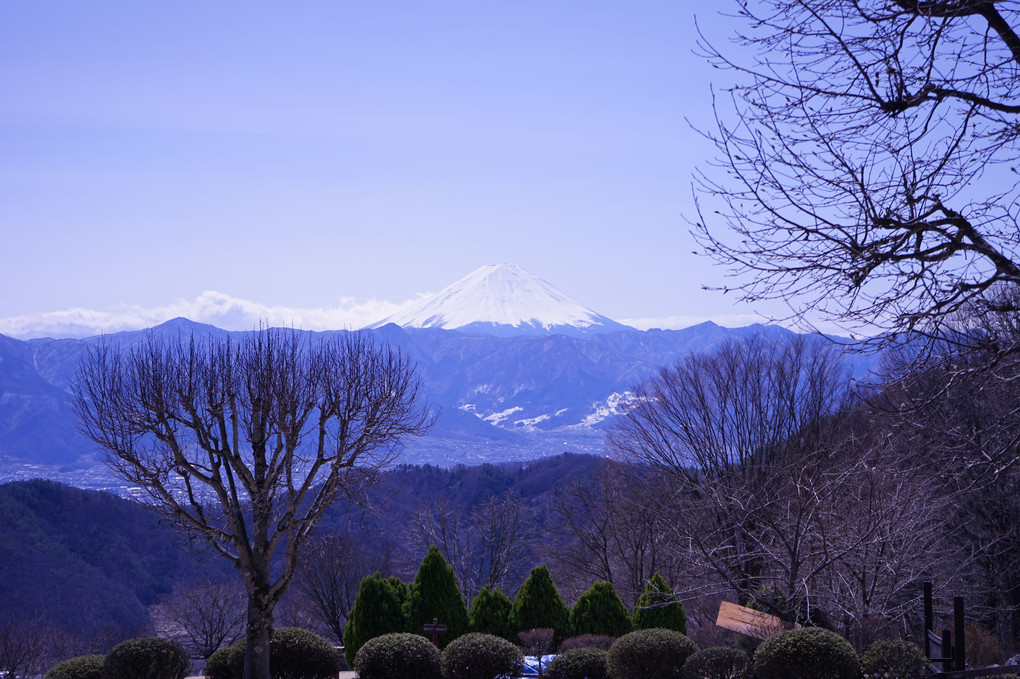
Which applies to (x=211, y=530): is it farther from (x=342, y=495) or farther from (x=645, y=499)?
(x=645, y=499)

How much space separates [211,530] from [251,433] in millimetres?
1982

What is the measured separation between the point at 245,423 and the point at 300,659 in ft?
15.2

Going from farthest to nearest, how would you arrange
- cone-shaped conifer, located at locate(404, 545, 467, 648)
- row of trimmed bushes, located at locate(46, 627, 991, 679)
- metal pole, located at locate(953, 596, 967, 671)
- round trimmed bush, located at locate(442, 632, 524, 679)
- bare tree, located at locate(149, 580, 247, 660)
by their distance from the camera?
bare tree, located at locate(149, 580, 247, 660) → cone-shaped conifer, located at locate(404, 545, 467, 648) → round trimmed bush, located at locate(442, 632, 524, 679) → row of trimmed bushes, located at locate(46, 627, 991, 679) → metal pole, located at locate(953, 596, 967, 671)

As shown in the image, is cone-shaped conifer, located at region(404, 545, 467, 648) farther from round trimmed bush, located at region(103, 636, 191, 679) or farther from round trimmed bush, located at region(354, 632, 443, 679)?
round trimmed bush, located at region(103, 636, 191, 679)

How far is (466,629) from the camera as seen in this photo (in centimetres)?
2262

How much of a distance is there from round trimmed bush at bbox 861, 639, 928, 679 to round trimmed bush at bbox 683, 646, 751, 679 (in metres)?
2.05

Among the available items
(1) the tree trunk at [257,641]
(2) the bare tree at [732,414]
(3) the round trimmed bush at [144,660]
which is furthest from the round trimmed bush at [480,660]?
(2) the bare tree at [732,414]

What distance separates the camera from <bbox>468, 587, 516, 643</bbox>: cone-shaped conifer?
22.9 metres

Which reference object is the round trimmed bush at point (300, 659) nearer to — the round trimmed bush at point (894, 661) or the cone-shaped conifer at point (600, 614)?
the cone-shaped conifer at point (600, 614)

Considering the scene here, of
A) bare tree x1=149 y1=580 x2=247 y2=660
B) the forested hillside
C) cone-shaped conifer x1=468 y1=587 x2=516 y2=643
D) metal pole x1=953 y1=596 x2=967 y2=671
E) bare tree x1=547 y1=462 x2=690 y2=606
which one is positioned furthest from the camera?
the forested hillside

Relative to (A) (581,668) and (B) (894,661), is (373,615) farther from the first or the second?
(B) (894,661)

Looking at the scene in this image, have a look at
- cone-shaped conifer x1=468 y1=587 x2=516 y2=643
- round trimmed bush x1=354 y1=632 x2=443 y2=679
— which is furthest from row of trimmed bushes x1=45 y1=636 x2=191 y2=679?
cone-shaped conifer x1=468 y1=587 x2=516 y2=643

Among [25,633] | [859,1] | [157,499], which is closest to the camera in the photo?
[859,1]

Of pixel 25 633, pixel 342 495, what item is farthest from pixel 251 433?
pixel 25 633
